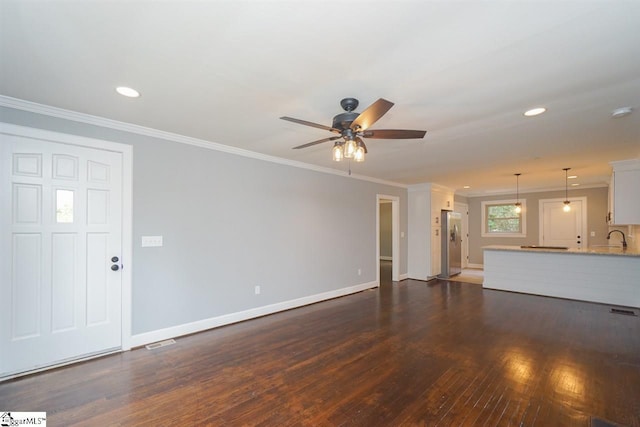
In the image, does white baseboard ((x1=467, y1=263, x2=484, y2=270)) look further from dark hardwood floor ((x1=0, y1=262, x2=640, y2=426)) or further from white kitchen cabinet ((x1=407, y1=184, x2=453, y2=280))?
dark hardwood floor ((x1=0, y1=262, x2=640, y2=426))

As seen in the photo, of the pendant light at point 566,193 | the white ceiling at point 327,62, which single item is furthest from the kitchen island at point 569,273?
the white ceiling at point 327,62

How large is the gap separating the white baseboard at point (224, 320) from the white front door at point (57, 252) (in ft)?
0.97

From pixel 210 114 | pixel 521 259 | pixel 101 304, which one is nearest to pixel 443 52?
pixel 210 114

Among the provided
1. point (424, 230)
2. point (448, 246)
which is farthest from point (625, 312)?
point (424, 230)

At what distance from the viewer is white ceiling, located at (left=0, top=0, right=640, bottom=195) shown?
1565 mm

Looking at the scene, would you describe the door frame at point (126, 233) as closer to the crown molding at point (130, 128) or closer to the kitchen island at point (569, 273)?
the crown molding at point (130, 128)

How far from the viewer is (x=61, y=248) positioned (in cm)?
292

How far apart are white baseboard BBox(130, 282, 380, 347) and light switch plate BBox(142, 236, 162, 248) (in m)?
1.03

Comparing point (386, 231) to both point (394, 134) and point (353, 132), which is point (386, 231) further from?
point (353, 132)

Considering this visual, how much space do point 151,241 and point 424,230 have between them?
606cm

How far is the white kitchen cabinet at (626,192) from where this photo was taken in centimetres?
471

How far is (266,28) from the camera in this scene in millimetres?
1683

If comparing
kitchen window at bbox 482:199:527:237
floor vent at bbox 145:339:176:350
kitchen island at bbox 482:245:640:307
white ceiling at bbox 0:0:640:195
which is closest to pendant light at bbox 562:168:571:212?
kitchen window at bbox 482:199:527:237

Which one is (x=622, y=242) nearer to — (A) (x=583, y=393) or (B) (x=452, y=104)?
(A) (x=583, y=393)
